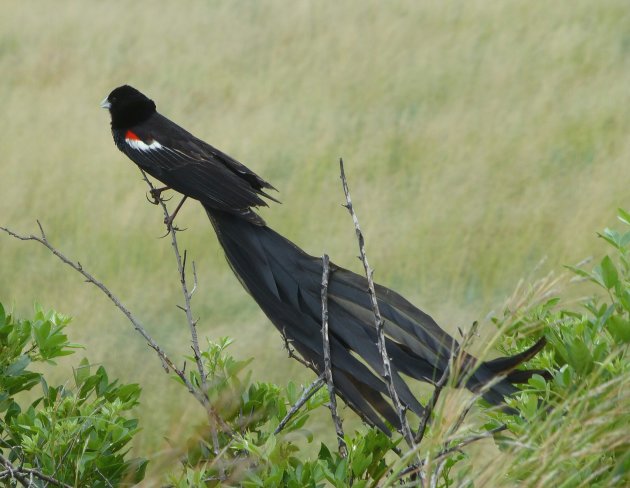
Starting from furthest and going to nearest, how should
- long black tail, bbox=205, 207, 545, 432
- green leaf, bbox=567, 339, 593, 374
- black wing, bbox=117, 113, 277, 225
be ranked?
black wing, bbox=117, 113, 277, 225 < long black tail, bbox=205, 207, 545, 432 < green leaf, bbox=567, 339, 593, 374

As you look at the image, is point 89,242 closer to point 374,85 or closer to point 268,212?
point 268,212

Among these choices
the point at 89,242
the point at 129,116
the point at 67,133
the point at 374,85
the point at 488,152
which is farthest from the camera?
the point at 374,85

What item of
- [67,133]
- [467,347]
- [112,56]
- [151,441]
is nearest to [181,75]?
[112,56]

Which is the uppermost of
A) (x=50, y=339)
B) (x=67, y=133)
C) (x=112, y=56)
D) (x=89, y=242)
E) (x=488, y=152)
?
(x=112, y=56)

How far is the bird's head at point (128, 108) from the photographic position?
4.32 m

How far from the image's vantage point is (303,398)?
8.91ft

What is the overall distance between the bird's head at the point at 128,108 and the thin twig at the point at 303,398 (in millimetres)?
1911

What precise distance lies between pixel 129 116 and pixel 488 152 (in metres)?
A: 4.71

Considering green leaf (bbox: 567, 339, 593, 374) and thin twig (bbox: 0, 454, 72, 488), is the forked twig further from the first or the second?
green leaf (bbox: 567, 339, 593, 374)

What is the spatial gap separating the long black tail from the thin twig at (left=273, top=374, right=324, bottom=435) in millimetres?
56

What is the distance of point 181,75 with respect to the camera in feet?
33.1

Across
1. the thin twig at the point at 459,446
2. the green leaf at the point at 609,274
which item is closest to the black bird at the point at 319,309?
the thin twig at the point at 459,446

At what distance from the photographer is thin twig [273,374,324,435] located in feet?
8.82

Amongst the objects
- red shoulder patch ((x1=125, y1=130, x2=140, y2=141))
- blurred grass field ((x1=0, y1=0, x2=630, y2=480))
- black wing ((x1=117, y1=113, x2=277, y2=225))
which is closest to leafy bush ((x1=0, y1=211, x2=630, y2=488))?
black wing ((x1=117, y1=113, x2=277, y2=225))
